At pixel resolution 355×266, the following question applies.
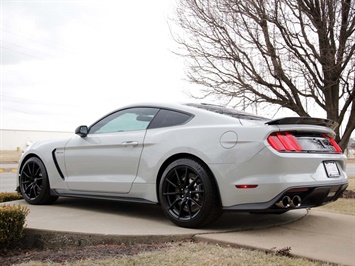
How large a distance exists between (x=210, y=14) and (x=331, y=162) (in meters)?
6.79

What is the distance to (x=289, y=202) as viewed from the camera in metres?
3.94

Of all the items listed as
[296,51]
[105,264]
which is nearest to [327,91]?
[296,51]

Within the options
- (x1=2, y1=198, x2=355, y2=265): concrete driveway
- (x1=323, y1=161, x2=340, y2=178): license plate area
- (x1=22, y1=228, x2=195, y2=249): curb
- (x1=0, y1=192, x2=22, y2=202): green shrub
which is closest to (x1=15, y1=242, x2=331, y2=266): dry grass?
(x1=2, y1=198, x2=355, y2=265): concrete driveway

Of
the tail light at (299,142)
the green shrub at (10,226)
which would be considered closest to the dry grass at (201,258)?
the green shrub at (10,226)

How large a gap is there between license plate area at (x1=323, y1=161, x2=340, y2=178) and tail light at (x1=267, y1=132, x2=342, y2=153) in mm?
141

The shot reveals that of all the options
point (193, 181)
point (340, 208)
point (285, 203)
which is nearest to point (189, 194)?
point (193, 181)

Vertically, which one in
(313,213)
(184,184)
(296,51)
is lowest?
(313,213)

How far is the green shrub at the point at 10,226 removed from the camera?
12.6ft

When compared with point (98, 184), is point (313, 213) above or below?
below

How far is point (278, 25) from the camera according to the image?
376 inches

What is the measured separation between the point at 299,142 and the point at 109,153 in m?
2.27

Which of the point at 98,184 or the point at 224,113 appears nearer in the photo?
the point at 224,113

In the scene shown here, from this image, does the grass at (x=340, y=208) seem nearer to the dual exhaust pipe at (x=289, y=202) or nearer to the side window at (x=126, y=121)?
the dual exhaust pipe at (x=289, y=202)

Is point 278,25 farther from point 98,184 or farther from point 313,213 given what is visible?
point 98,184
